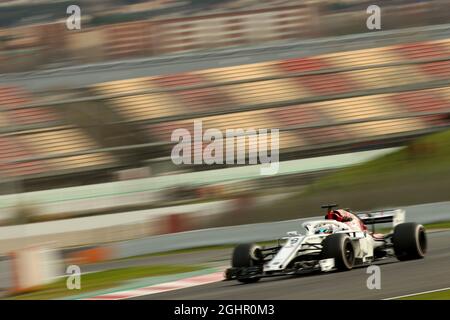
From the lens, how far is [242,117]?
73.6 feet

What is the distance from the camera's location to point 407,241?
31.0 feet

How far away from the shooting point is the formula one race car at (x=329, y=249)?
8.67 meters

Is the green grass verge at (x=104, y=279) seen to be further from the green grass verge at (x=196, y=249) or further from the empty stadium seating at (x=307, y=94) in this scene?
the empty stadium seating at (x=307, y=94)

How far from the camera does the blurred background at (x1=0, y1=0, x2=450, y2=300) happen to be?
18.0 meters

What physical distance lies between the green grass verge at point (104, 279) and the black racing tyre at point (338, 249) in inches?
119

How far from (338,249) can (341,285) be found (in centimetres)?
86

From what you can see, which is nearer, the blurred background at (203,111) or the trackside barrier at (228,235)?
the trackside barrier at (228,235)

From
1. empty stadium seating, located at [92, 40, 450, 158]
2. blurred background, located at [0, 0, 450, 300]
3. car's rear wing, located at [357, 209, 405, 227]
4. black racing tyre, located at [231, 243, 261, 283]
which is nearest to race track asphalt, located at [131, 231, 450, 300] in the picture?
black racing tyre, located at [231, 243, 261, 283]

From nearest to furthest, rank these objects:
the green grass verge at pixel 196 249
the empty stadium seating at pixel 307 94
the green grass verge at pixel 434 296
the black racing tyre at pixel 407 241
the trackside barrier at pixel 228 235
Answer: the green grass verge at pixel 434 296
the black racing tyre at pixel 407 241
the green grass verge at pixel 196 249
the trackside barrier at pixel 228 235
the empty stadium seating at pixel 307 94

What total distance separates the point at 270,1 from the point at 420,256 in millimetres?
17068

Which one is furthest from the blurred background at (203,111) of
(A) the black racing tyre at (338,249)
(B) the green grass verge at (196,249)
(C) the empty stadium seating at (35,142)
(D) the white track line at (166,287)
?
(A) the black racing tyre at (338,249)

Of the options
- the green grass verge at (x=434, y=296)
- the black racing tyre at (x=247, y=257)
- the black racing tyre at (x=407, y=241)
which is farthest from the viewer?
the black racing tyre at (x=407, y=241)

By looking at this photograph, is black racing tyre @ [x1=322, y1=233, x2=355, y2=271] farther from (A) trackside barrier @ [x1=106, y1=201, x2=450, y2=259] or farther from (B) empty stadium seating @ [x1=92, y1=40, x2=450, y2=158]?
(B) empty stadium seating @ [x1=92, y1=40, x2=450, y2=158]
